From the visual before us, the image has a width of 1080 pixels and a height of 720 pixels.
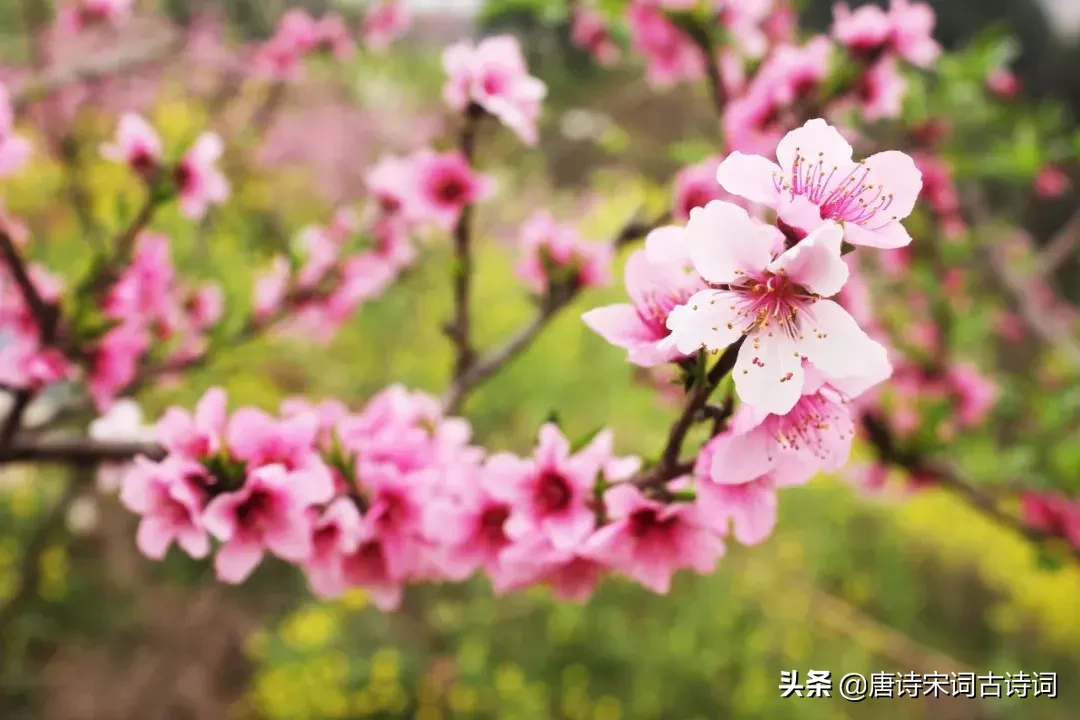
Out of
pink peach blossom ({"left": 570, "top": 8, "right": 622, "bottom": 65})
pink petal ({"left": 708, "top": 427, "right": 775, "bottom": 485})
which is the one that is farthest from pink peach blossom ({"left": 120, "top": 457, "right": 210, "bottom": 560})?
pink peach blossom ({"left": 570, "top": 8, "right": 622, "bottom": 65})

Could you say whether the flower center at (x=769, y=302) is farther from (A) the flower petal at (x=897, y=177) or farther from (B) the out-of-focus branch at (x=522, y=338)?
(B) the out-of-focus branch at (x=522, y=338)

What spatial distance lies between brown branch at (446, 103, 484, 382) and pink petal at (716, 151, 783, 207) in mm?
481

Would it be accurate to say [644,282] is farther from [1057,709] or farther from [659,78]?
[1057,709]

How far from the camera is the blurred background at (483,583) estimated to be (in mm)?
1700

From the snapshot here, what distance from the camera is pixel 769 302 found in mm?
458

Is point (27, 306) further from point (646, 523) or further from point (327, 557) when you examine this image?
point (646, 523)

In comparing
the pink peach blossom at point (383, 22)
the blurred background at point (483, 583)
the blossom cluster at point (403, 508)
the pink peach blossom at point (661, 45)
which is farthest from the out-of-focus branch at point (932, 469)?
the pink peach blossom at point (383, 22)

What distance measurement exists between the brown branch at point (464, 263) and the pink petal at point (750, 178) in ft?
1.58

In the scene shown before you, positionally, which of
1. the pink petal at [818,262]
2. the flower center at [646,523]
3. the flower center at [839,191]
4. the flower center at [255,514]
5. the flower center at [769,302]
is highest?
the flower center at [839,191]

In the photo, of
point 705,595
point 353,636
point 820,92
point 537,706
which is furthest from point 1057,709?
point 820,92

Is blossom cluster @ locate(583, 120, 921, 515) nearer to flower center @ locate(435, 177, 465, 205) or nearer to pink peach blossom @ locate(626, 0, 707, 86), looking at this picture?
flower center @ locate(435, 177, 465, 205)

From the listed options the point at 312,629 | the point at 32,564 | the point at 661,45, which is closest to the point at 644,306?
the point at 661,45

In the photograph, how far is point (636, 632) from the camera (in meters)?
2.19

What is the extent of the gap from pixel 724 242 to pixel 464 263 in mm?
608
